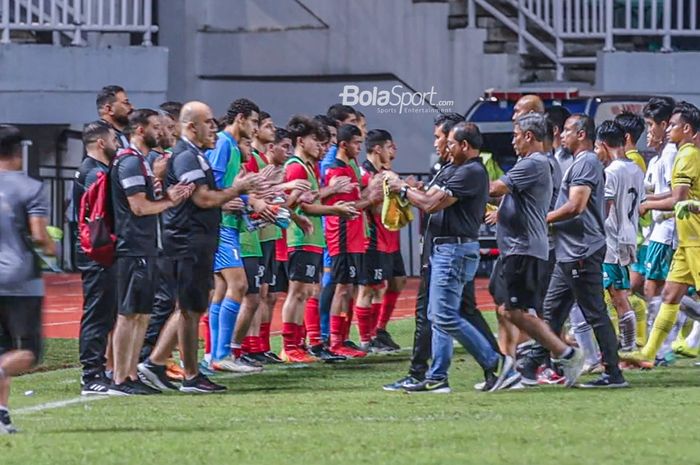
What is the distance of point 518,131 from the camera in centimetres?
1291

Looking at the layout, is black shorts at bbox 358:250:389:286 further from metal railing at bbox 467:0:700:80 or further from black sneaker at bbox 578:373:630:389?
metal railing at bbox 467:0:700:80

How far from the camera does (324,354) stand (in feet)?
53.1

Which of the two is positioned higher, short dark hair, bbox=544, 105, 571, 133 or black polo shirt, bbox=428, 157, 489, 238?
short dark hair, bbox=544, 105, 571, 133

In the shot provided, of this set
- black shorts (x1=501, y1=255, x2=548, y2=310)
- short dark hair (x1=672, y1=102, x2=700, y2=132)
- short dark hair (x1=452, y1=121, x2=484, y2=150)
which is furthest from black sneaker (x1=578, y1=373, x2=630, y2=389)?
short dark hair (x1=672, y1=102, x2=700, y2=132)

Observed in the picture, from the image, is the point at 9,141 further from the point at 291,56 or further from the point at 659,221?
the point at 291,56

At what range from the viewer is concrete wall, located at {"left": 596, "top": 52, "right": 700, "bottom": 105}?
2722 cm

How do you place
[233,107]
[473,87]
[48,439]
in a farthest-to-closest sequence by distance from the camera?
1. [473,87]
2. [233,107]
3. [48,439]

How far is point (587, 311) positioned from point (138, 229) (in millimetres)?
3400

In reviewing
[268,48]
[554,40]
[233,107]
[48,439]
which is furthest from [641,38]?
[48,439]

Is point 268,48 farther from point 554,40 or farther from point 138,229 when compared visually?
point 138,229

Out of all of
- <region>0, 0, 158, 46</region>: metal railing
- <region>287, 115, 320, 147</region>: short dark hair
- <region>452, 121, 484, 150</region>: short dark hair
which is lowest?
<region>452, 121, 484, 150</region>: short dark hair

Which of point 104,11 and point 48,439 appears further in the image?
point 104,11

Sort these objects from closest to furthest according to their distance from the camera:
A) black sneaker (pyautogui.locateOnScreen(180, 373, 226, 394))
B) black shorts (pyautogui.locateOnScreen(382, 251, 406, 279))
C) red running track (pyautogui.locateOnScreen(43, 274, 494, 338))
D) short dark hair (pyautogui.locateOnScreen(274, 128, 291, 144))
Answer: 1. black sneaker (pyautogui.locateOnScreen(180, 373, 226, 394))
2. short dark hair (pyautogui.locateOnScreen(274, 128, 291, 144))
3. black shorts (pyautogui.locateOnScreen(382, 251, 406, 279))
4. red running track (pyautogui.locateOnScreen(43, 274, 494, 338))

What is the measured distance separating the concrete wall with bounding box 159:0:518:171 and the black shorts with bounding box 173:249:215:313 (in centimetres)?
1725
